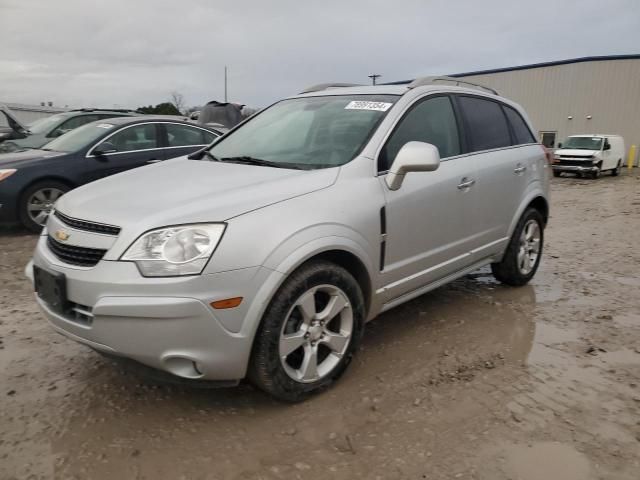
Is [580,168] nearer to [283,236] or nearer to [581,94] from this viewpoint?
[581,94]

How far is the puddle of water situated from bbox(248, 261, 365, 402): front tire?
0.99 m

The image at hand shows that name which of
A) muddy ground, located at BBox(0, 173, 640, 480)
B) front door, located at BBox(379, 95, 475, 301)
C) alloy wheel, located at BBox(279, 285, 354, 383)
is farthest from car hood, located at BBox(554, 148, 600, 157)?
alloy wheel, located at BBox(279, 285, 354, 383)

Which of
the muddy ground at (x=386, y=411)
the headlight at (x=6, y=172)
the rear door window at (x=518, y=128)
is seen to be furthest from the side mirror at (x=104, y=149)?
the rear door window at (x=518, y=128)

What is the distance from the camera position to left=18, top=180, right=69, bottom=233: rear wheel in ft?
21.3

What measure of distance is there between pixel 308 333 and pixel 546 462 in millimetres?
1261

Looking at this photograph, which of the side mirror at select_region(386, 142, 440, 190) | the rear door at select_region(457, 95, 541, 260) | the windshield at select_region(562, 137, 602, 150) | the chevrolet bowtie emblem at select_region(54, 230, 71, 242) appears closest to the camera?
the chevrolet bowtie emblem at select_region(54, 230, 71, 242)

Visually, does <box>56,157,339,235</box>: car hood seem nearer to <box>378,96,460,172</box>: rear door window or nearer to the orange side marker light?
the orange side marker light

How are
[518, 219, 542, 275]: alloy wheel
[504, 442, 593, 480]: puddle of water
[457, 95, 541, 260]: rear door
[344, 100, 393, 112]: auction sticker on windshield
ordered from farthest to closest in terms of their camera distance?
[518, 219, 542, 275]: alloy wheel, [457, 95, 541, 260]: rear door, [344, 100, 393, 112]: auction sticker on windshield, [504, 442, 593, 480]: puddle of water

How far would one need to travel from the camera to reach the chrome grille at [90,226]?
7.99 feet

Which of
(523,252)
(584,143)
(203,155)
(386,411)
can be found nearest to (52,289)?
(203,155)

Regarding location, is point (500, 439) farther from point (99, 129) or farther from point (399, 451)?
point (99, 129)

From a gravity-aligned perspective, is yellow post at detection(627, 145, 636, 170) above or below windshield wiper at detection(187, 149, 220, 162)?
below

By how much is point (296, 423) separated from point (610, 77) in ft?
97.9

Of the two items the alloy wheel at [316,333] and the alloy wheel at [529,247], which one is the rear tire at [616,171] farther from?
the alloy wheel at [316,333]
